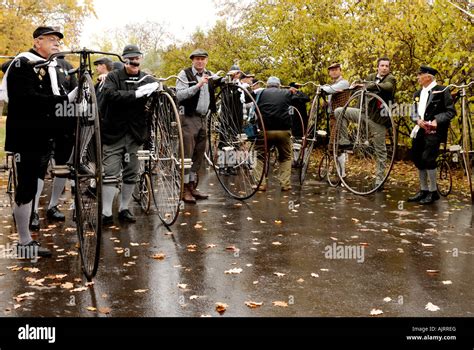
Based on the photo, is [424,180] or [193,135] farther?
[424,180]

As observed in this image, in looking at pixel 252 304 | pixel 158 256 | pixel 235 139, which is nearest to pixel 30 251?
pixel 158 256

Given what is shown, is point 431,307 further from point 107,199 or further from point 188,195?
point 188,195

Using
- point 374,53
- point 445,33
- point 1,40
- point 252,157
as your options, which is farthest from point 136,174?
point 1,40

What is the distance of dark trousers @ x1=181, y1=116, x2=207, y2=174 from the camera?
930 centimetres

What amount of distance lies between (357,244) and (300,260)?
0.99 m

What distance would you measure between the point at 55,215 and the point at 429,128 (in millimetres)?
5771

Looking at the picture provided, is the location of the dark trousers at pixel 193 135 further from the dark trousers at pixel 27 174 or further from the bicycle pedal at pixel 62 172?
the bicycle pedal at pixel 62 172

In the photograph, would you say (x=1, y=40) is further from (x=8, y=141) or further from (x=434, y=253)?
(x=434, y=253)

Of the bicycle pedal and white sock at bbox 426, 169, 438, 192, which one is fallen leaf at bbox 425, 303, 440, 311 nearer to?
the bicycle pedal

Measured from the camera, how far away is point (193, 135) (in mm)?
9398

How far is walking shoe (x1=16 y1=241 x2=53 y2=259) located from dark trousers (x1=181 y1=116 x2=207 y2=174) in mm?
3445

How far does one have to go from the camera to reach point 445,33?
1127cm

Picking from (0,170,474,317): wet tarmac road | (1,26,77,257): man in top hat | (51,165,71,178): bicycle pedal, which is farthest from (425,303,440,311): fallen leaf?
(1,26,77,257): man in top hat

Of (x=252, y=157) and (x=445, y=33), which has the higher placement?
(x=445, y=33)
